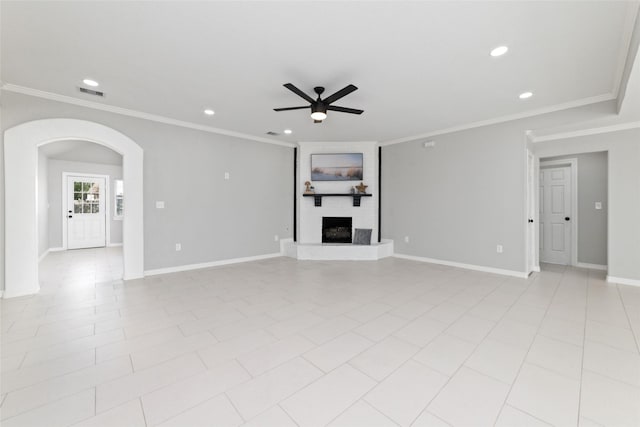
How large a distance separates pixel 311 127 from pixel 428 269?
3.45m

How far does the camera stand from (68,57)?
278 centimetres

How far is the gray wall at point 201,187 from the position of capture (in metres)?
4.28

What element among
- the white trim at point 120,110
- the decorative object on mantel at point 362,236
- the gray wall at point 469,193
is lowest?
the decorative object on mantel at point 362,236

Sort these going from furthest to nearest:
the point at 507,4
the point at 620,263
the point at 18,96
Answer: the point at 620,263
the point at 18,96
the point at 507,4

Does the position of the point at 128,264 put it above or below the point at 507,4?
below

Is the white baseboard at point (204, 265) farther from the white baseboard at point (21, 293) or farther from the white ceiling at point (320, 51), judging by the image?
the white ceiling at point (320, 51)

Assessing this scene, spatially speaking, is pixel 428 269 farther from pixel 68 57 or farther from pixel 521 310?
pixel 68 57

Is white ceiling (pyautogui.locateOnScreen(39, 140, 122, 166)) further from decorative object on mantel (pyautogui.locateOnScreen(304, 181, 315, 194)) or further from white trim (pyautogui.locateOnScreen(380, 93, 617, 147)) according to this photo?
white trim (pyautogui.locateOnScreen(380, 93, 617, 147))

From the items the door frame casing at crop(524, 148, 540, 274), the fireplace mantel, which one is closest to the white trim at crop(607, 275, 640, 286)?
the door frame casing at crop(524, 148, 540, 274)

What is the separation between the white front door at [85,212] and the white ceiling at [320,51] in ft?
16.5

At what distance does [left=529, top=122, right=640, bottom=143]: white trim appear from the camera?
13.3 ft

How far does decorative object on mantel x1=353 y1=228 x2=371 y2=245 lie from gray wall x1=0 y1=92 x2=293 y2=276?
1608 millimetres

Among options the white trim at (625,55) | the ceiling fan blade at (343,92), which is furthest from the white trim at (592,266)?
the ceiling fan blade at (343,92)

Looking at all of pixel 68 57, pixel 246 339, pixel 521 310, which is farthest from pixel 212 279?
pixel 521 310
